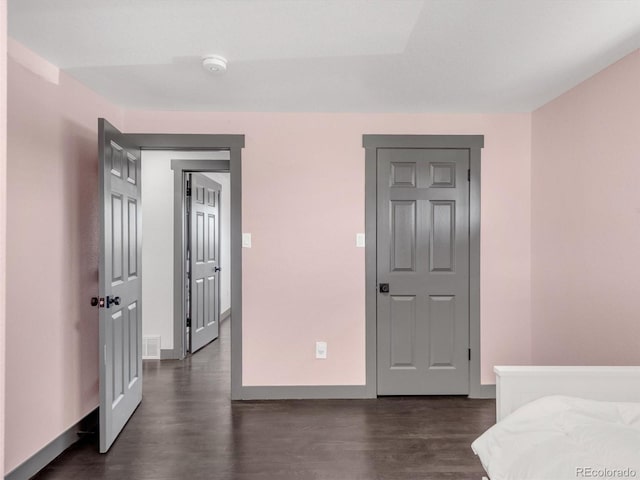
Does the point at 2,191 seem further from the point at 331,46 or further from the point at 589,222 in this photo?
the point at 589,222

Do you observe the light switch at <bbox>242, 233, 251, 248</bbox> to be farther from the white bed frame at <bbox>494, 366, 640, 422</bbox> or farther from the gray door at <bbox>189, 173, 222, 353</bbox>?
the white bed frame at <bbox>494, 366, 640, 422</bbox>

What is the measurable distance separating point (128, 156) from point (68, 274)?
91 centimetres

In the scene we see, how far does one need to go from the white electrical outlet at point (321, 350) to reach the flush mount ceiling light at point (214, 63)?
2096 mm

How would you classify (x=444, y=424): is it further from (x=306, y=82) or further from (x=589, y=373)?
(x=306, y=82)

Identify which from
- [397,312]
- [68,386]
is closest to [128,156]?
[68,386]

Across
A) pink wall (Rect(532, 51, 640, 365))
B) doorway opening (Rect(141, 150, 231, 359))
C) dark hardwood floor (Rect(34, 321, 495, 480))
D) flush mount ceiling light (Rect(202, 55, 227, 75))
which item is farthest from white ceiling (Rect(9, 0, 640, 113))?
dark hardwood floor (Rect(34, 321, 495, 480))

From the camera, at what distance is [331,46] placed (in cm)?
199

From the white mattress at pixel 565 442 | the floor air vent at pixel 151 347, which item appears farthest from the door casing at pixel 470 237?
the floor air vent at pixel 151 347

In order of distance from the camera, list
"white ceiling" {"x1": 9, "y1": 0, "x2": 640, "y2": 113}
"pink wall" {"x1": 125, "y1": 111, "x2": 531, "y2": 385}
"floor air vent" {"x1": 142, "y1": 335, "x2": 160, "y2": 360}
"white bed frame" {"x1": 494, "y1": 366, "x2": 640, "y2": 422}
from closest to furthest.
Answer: "white bed frame" {"x1": 494, "y1": 366, "x2": 640, "y2": 422}
"white ceiling" {"x1": 9, "y1": 0, "x2": 640, "y2": 113}
"pink wall" {"x1": 125, "y1": 111, "x2": 531, "y2": 385}
"floor air vent" {"x1": 142, "y1": 335, "x2": 160, "y2": 360}

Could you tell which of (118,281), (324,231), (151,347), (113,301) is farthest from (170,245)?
(324,231)

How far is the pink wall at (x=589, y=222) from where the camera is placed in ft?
6.86

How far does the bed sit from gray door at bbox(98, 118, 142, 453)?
2.08 m

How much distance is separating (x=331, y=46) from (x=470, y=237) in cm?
187

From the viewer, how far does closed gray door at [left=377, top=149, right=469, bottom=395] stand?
3.03 meters
